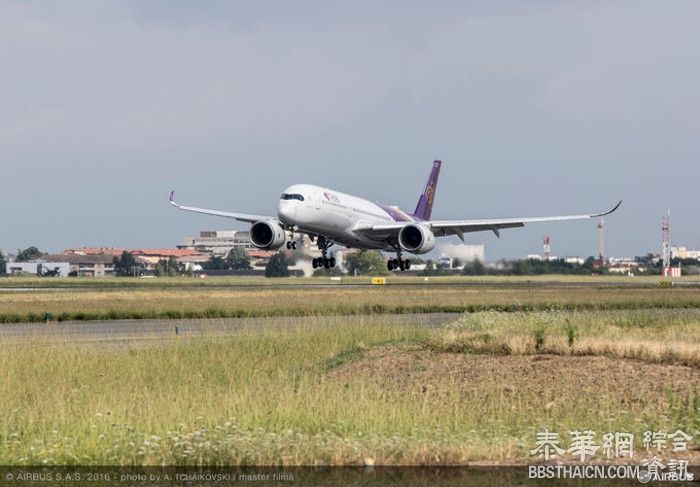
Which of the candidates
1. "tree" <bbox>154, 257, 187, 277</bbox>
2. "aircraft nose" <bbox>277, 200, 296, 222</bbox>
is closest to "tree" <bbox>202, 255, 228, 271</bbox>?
"tree" <bbox>154, 257, 187, 277</bbox>

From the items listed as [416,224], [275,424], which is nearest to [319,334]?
[275,424]

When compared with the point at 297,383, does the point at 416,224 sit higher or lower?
higher

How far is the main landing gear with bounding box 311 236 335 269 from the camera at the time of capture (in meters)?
69.4

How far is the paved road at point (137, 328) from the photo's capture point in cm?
3055

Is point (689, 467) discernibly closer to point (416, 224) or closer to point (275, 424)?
point (275, 424)

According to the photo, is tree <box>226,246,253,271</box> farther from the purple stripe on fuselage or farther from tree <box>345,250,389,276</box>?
the purple stripe on fuselage

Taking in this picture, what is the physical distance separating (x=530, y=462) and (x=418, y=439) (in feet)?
4.67

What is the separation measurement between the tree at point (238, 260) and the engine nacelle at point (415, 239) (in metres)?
112

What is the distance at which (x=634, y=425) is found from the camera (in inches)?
570

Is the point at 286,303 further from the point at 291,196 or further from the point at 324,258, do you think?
the point at 324,258

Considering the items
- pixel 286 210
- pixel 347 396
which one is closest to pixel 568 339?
pixel 347 396

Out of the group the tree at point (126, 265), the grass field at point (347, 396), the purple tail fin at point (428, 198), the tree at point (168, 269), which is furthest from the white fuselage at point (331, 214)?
the tree at point (126, 265)

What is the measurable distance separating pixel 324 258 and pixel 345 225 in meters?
5.66

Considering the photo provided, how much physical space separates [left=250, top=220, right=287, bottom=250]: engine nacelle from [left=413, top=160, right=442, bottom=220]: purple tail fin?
78.9 feet
